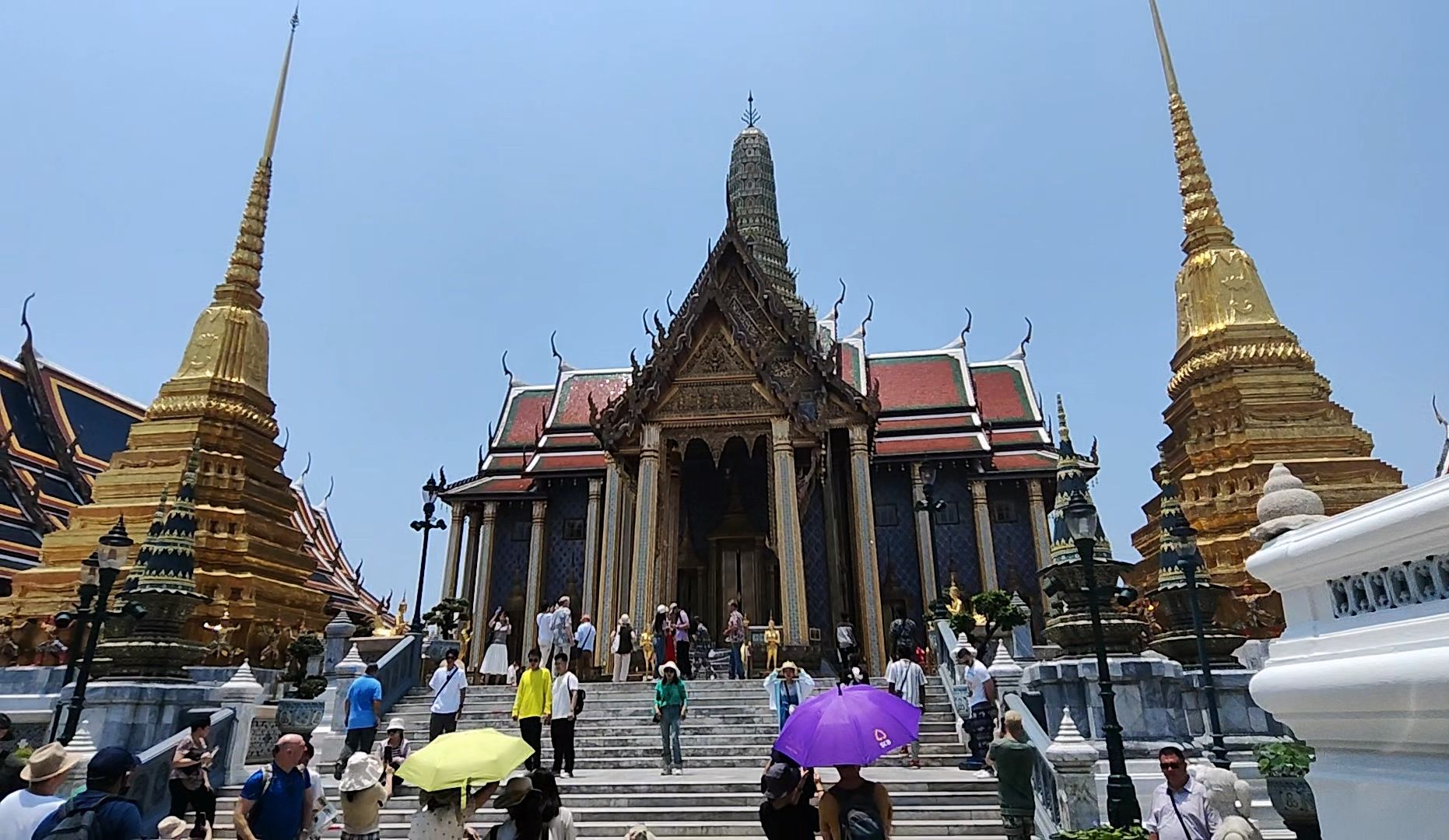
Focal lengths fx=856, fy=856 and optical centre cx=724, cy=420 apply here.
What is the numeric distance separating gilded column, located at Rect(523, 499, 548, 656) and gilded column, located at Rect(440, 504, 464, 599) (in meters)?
1.71

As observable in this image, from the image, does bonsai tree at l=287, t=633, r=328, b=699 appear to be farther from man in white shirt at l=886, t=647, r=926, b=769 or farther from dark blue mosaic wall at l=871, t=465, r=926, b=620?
dark blue mosaic wall at l=871, t=465, r=926, b=620

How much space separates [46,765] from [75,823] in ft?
1.57

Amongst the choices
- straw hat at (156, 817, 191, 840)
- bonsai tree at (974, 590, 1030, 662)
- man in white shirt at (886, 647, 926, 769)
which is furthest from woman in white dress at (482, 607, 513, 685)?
straw hat at (156, 817, 191, 840)

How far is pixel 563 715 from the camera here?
24.5 feet

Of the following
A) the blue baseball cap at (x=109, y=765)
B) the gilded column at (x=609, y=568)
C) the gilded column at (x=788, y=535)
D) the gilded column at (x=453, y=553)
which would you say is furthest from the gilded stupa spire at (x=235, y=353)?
the blue baseball cap at (x=109, y=765)

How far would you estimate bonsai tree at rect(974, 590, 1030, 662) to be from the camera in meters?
11.0

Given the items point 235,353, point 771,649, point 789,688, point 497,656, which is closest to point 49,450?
point 235,353

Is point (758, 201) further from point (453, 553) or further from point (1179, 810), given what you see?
point (1179, 810)

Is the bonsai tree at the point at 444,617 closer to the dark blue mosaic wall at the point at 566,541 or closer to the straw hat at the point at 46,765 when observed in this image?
the dark blue mosaic wall at the point at 566,541

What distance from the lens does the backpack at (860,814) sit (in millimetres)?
3328

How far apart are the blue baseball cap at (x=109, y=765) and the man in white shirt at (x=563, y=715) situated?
440cm

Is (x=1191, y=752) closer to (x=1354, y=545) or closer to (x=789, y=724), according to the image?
(x=789, y=724)

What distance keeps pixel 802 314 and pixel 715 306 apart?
1.62m

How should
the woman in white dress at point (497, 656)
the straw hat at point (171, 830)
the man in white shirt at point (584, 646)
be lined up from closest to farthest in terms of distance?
the straw hat at point (171, 830) → the man in white shirt at point (584, 646) → the woman in white dress at point (497, 656)
